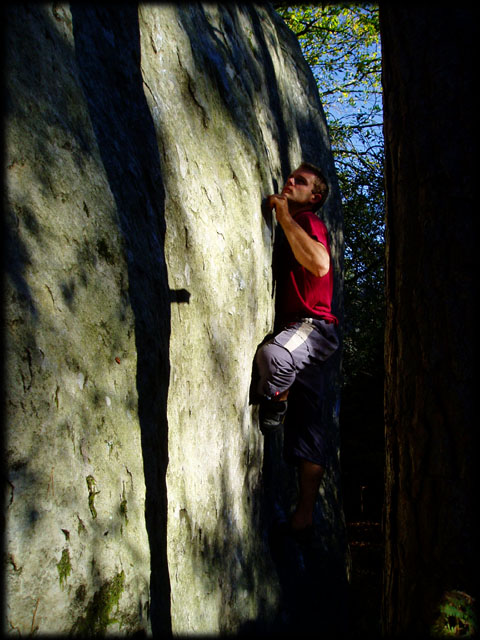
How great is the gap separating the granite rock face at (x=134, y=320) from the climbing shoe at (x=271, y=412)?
0.12m

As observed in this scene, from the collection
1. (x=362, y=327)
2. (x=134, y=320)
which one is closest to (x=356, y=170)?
(x=362, y=327)

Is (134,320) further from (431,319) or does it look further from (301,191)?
(301,191)

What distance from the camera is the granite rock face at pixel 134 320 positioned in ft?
7.72

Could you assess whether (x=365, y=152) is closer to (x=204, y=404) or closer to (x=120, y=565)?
(x=204, y=404)

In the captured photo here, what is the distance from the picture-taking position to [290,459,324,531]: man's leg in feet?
14.8

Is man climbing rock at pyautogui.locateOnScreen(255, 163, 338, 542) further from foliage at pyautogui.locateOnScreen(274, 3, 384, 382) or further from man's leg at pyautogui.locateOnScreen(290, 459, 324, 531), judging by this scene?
foliage at pyautogui.locateOnScreen(274, 3, 384, 382)

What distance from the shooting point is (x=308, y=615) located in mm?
4898

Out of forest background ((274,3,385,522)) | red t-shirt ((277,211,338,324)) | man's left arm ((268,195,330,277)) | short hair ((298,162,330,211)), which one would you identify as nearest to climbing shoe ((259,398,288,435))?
red t-shirt ((277,211,338,324))

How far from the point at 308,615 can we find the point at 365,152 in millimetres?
9707

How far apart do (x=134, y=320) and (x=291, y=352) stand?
1.68 metres

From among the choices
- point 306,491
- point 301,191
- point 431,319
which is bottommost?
point 306,491

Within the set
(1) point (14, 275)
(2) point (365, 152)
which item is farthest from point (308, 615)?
(2) point (365, 152)

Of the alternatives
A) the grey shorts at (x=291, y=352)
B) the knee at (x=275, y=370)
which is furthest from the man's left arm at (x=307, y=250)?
the knee at (x=275, y=370)

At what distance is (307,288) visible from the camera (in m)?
4.53
